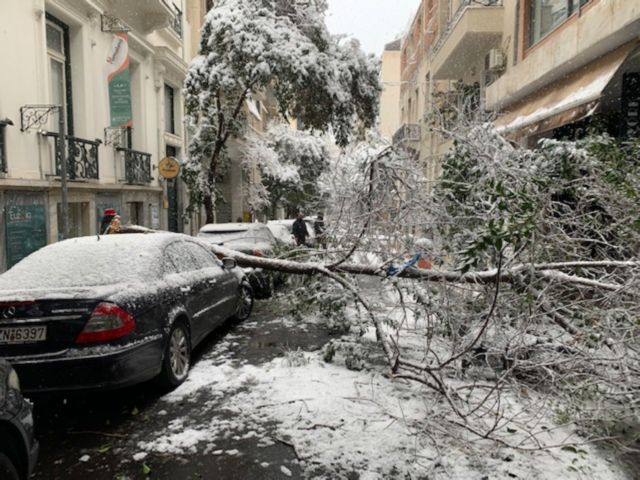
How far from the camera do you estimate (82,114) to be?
12.4 m

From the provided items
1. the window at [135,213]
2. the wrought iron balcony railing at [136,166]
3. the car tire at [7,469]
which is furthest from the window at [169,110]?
the car tire at [7,469]

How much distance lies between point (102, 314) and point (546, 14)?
37.7 ft

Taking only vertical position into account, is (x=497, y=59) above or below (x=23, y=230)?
above

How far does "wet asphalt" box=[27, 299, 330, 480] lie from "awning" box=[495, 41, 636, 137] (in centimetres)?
574

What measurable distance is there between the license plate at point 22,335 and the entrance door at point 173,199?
15.4 metres

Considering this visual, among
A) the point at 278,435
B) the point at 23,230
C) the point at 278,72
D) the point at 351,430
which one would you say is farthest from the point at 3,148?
the point at 351,430

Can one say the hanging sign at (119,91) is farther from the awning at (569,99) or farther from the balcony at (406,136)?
the awning at (569,99)

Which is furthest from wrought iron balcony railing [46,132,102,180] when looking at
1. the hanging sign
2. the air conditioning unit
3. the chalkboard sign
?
the air conditioning unit

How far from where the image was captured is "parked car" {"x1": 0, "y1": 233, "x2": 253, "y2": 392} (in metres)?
3.91

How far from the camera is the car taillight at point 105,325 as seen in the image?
12.9 ft

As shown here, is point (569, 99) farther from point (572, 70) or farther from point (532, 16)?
point (532, 16)

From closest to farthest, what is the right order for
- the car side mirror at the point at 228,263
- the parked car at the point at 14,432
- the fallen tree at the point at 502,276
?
the parked car at the point at 14,432 → the fallen tree at the point at 502,276 → the car side mirror at the point at 228,263

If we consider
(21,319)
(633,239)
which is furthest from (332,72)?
(21,319)

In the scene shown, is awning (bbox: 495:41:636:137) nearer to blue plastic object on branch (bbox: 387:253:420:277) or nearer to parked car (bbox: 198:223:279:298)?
blue plastic object on branch (bbox: 387:253:420:277)
